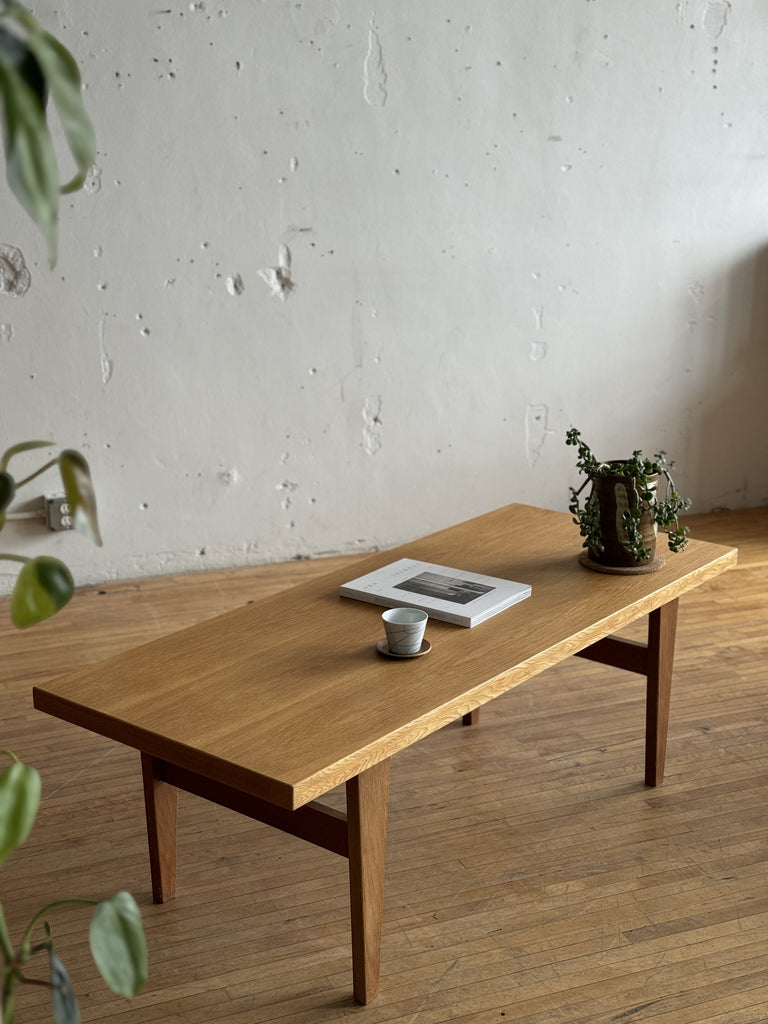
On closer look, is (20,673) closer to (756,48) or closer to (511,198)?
(511,198)

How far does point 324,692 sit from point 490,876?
649mm

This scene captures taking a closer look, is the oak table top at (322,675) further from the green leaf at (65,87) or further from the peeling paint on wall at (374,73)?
the peeling paint on wall at (374,73)

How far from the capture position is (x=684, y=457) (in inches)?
186

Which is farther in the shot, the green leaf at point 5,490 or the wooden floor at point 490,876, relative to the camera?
the wooden floor at point 490,876

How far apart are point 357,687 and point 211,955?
0.59 metres

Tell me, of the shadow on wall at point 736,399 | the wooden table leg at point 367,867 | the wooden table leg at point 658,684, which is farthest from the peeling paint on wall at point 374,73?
the wooden table leg at point 367,867

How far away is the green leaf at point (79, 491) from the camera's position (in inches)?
35.8

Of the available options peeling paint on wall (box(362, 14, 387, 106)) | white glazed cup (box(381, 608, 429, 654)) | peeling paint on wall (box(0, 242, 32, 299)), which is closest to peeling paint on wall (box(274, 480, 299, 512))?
peeling paint on wall (box(0, 242, 32, 299))

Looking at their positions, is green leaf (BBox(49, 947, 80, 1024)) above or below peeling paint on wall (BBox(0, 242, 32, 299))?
below

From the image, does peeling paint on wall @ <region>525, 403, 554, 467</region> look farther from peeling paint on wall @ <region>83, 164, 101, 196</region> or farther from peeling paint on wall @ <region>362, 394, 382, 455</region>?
peeling paint on wall @ <region>83, 164, 101, 196</region>

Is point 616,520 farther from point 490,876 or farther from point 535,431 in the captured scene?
Result: point 535,431

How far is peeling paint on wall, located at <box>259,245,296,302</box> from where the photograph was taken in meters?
3.92

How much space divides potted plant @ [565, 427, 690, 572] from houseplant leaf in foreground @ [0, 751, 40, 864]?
155 cm

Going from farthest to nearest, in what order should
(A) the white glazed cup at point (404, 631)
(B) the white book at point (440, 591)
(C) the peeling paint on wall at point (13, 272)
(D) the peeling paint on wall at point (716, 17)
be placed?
(D) the peeling paint on wall at point (716, 17) → (C) the peeling paint on wall at point (13, 272) → (B) the white book at point (440, 591) → (A) the white glazed cup at point (404, 631)
